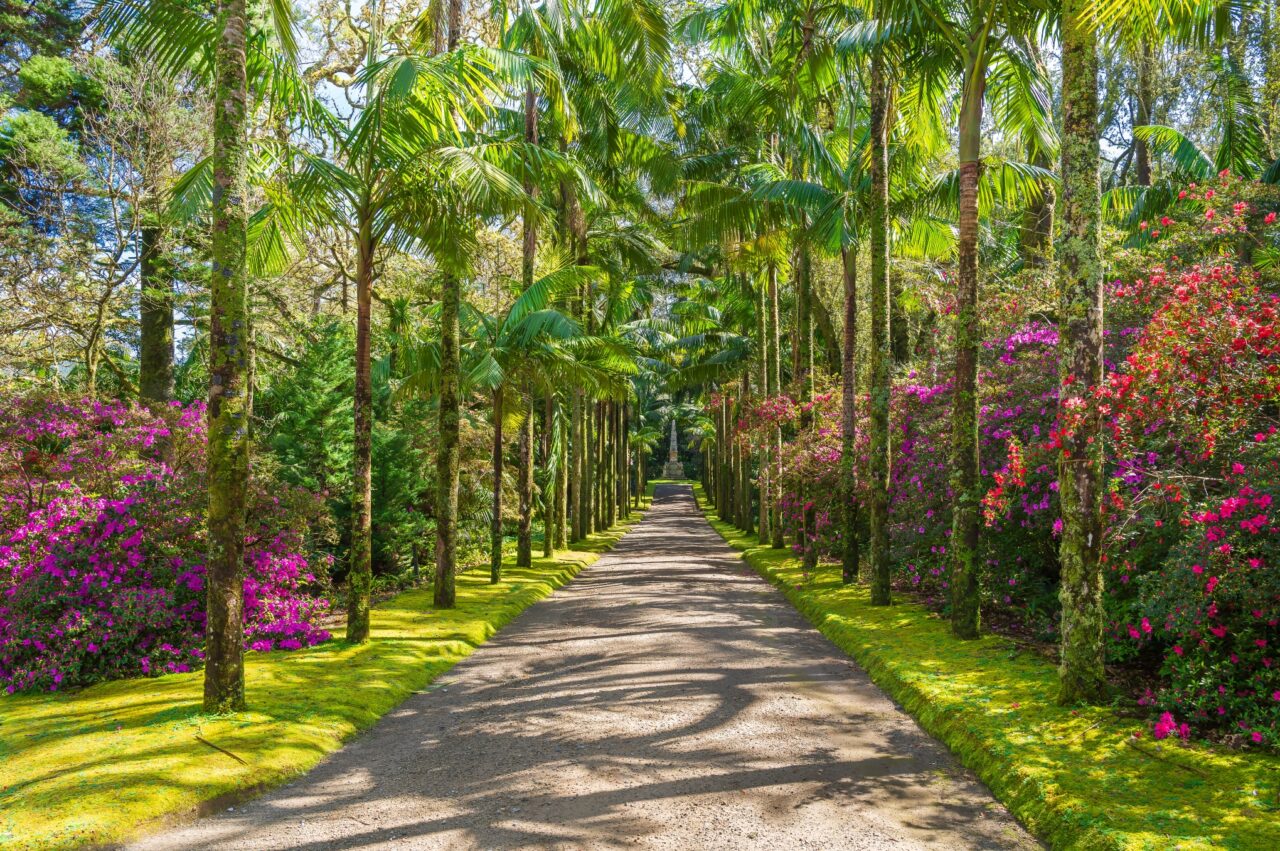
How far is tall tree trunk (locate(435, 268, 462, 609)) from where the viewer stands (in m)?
12.0

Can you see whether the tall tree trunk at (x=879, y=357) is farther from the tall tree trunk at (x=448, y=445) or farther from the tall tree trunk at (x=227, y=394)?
the tall tree trunk at (x=227, y=394)

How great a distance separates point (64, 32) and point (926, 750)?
21.1 m

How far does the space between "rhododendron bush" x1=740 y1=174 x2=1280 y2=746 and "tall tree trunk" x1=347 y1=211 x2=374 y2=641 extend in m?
7.14

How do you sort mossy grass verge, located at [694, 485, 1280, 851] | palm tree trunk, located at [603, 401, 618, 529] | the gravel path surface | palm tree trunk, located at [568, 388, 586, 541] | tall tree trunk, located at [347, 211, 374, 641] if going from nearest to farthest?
mossy grass verge, located at [694, 485, 1280, 851], the gravel path surface, tall tree trunk, located at [347, 211, 374, 641], palm tree trunk, located at [568, 388, 586, 541], palm tree trunk, located at [603, 401, 618, 529]

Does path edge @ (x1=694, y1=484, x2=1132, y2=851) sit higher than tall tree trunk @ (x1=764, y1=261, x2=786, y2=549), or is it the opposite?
tall tree trunk @ (x1=764, y1=261, x2=786, y2=549)

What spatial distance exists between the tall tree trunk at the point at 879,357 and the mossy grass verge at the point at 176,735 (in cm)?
617

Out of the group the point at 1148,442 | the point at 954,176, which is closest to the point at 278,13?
the point at 1148,442

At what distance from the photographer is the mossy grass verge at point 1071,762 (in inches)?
166

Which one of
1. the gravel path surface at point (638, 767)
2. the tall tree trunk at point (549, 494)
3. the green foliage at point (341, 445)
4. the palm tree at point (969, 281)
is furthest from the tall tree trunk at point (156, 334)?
the palm tree at point (969, 281)

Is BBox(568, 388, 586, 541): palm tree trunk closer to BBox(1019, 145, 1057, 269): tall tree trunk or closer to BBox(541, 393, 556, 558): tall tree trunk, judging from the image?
BBox(541, 393, 556, 558): tall tree trunk

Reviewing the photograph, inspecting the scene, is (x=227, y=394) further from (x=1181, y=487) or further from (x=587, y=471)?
(x=587, y=471)

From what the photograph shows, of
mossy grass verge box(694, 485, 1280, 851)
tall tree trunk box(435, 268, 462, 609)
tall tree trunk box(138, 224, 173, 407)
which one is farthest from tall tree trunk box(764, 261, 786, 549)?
tall tree trunk box(138, 224, 173, 407)

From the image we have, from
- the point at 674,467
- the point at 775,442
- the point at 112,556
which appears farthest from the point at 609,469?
the point at 674,467

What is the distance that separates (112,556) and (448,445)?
15.6 feet
